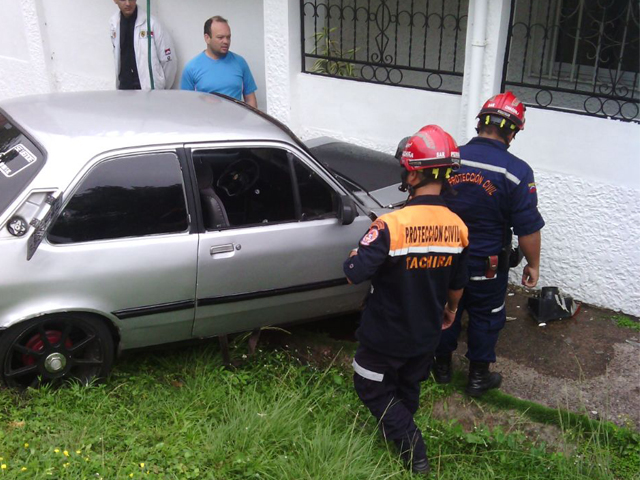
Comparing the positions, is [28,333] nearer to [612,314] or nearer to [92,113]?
[92,113]

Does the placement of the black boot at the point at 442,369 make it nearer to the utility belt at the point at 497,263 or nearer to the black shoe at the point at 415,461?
the utility belt at the point at 497,263

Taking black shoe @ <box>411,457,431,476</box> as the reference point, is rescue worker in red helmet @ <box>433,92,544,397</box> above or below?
above

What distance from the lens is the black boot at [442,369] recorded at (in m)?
4.67

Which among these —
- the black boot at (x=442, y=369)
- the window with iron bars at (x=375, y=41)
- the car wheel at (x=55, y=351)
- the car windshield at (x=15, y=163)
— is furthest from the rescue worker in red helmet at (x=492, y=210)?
the window with iron bars at (x=375, y=41)

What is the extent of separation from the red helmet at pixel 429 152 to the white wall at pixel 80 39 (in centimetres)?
420

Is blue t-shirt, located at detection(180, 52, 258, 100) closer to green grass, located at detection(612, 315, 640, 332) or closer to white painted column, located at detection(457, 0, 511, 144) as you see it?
white painted column, located at detection(457, 0, 511, 144)

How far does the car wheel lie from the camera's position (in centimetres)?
388

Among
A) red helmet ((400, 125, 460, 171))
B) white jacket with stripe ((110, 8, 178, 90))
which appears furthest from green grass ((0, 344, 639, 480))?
white jacket with stripe ((110, 8, 178, 90))

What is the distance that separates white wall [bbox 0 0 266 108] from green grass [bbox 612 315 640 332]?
4.02 m

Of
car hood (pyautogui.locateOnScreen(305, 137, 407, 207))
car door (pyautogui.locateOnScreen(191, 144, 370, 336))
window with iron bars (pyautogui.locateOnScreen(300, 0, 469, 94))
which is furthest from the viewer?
window with iron bars (pyautogui.locateOnScreen(300, 0, 469, 94))

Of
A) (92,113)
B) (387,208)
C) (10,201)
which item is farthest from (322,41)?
(10,201)

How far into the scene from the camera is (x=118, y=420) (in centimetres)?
395

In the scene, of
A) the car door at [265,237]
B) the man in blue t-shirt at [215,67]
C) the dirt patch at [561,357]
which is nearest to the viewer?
the car door at [265,237]

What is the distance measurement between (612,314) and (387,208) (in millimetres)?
1975
